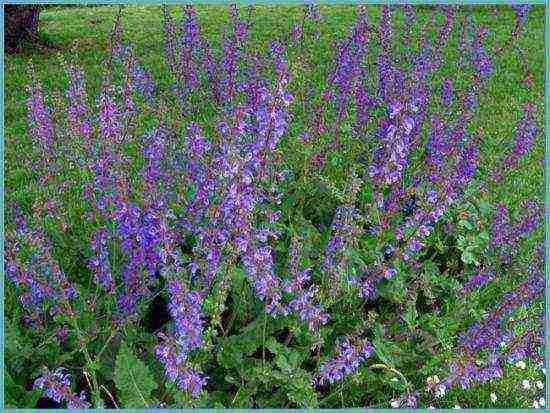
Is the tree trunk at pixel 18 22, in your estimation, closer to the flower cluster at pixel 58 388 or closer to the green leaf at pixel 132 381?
the green leaf at pixel 132 381

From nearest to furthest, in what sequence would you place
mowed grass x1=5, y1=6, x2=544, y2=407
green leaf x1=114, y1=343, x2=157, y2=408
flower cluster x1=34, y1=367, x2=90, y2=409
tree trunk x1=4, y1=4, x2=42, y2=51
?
flower cluster x1=34, y1=367, x2=90, y2=409
green leaf x1=114, y1=343, x2=157, y2=408
mowed grass x1=5, y1=6, x2=544, y2=407
tree trunk x1=4, y1=4, x2=42, y2=51

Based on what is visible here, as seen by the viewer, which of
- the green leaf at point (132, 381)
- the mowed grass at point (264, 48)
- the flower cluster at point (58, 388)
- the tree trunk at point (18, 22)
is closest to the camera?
the flower cluster at point (58, 388)

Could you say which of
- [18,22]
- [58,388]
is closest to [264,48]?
[18,22]

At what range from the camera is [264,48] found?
8.79 meters

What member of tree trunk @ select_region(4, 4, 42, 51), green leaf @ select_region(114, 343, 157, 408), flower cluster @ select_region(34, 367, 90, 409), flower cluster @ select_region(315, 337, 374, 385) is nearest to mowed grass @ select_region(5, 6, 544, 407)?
tree trunk @ select_region(4, 4, 42, 51)

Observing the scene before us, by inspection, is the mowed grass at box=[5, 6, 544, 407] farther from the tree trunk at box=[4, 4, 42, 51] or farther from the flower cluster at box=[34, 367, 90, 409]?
the flower cluster at box=[34, 367, 90, 409]

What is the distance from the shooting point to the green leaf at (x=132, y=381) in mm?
2861

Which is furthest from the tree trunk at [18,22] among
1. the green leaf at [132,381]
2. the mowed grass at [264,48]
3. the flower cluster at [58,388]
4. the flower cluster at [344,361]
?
the flower cluster at [344,361]

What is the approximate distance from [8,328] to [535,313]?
2843mm

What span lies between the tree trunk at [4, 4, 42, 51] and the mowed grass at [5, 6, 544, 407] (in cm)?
19

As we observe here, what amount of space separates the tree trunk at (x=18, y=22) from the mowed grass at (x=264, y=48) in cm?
19

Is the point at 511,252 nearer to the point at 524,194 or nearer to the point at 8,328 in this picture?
the point at 524,194

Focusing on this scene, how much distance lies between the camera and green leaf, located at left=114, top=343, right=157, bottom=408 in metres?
2.86

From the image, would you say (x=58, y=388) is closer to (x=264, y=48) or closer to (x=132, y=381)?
(x=132, y=381)
